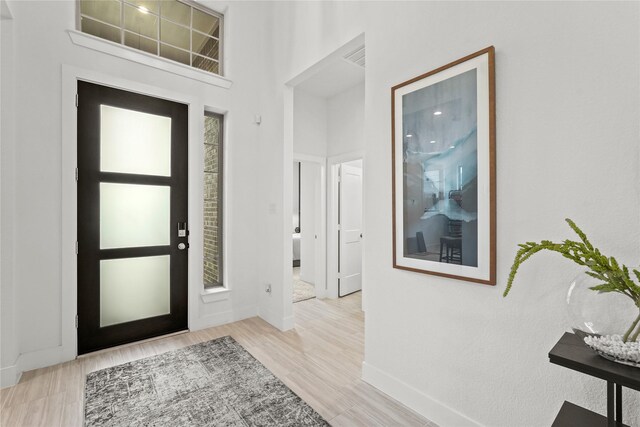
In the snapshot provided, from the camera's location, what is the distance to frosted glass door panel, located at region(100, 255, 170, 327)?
8.97 feet

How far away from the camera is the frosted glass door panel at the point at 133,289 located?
8.97 ft

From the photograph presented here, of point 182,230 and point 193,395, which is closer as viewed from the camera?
point 193,395

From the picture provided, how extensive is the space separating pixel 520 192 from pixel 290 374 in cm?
200

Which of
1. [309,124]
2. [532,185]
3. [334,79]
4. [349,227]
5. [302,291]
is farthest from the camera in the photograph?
[302,291]

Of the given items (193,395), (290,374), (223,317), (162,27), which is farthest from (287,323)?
(162,27)

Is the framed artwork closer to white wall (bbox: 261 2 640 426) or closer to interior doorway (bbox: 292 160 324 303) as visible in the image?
white wall (bbox: 261 2 640 426)

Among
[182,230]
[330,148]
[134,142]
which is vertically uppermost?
[330,148]

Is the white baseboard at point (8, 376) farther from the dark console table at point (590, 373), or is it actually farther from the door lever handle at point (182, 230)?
the dark console table at point (590, 373)

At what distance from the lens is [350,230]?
15.1 ft

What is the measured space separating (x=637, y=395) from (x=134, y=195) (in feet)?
11.7

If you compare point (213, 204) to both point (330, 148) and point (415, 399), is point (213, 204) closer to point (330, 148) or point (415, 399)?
point (330, 148)

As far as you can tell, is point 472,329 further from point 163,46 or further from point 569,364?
point 163,46

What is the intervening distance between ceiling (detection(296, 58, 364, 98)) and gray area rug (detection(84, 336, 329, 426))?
3.22 m

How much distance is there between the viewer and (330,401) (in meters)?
2.00
